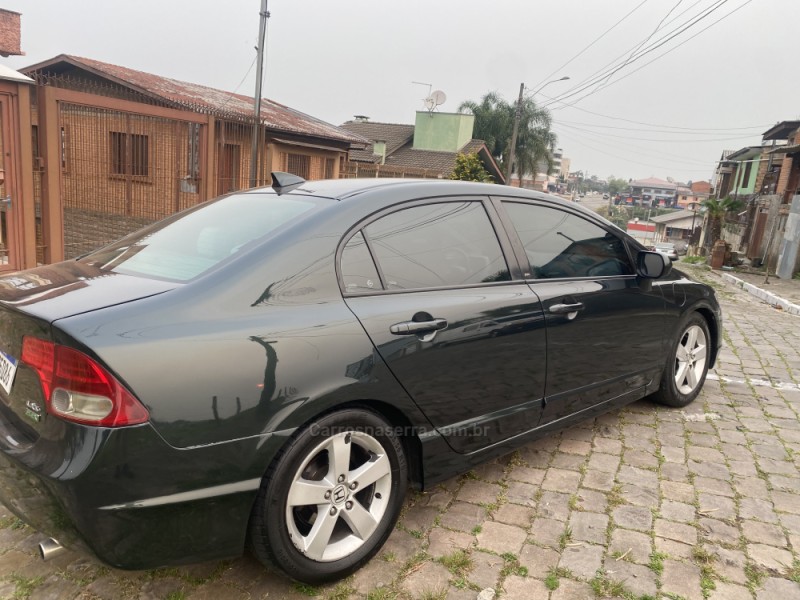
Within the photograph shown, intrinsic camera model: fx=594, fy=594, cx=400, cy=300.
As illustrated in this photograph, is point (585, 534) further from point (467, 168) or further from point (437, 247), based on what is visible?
point (467, 168)

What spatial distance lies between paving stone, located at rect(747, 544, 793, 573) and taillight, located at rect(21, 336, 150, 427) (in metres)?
2.55

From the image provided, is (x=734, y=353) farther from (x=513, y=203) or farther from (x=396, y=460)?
(x=396, y=460)

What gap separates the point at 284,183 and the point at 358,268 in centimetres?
Result: 83

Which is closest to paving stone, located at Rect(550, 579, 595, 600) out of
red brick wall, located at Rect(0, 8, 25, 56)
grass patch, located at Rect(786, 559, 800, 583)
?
grass patch, located at Rect(786, 559, 800, 583)

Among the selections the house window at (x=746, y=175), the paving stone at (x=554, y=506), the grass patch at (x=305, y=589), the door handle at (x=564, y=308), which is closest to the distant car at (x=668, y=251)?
the door handle at (x=564, y=308)

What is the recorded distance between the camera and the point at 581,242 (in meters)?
3.44

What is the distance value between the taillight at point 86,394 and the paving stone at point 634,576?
1.93m

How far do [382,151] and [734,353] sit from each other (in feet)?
93.0

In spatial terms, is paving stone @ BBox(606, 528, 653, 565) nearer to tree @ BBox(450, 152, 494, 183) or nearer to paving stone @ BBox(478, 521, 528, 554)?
paving stone @ BBox(478, 521, 528, 554)

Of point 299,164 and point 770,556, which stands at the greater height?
point 299,164

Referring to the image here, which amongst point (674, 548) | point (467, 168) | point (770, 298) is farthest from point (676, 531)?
point (467, 168)

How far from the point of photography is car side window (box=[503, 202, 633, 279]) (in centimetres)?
309

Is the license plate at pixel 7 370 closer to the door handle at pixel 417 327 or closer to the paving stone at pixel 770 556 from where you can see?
the door handle at pixel 417 327

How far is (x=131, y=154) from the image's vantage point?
9.07m
